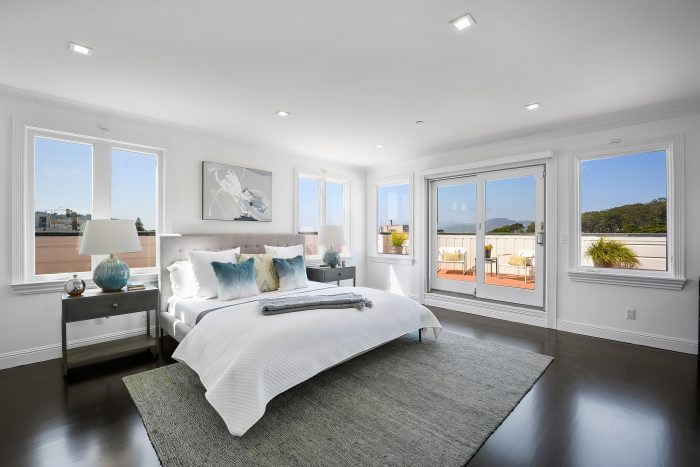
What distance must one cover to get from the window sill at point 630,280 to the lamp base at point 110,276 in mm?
4827

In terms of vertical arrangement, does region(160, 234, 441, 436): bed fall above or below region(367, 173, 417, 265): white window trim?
below

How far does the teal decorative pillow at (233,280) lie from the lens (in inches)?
129

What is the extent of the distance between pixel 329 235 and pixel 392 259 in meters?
1.42

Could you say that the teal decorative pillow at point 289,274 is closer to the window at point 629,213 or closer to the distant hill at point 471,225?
the distant hill at point 471,225

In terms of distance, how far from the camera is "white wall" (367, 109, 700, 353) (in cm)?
330

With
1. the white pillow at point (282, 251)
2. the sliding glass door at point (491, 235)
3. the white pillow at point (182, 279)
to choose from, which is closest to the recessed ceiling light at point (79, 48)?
the white pillow at point (182, 279)

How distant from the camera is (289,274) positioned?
12.4 feet

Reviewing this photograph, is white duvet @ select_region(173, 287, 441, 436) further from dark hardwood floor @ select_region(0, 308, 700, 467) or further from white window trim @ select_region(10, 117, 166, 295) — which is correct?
Answer: white window trim @ select_region(10, 117, 166, 295)

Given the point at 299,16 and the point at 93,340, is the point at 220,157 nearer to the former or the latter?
the point at 93,340

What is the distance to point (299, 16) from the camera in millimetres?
Result: 1936

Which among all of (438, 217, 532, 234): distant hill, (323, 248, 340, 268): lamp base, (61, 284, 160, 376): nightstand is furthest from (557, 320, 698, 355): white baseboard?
(61, 284, 160, 376): nightstand

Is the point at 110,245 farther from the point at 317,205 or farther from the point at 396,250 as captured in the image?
the point at 396,250

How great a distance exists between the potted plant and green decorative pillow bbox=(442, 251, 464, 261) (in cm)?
171

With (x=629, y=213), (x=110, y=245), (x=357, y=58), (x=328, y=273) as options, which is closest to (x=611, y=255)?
(x=629, y=213)
